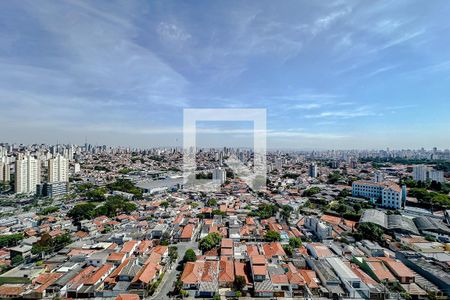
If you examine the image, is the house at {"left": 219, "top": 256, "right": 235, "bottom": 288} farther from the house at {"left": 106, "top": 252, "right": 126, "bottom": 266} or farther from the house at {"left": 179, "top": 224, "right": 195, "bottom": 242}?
the house at {"left": 106, "top": 252, "right": 126, "bottom": 266}

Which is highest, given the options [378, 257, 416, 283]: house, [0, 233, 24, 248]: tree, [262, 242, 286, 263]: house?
[378, 257, 416, 283]: house

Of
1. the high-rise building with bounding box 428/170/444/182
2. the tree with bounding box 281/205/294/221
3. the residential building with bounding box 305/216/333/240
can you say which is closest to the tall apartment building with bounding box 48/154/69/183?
the tree with bounding box 281/205/294/221

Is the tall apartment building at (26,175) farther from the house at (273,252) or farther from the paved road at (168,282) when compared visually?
the house at (273,252)

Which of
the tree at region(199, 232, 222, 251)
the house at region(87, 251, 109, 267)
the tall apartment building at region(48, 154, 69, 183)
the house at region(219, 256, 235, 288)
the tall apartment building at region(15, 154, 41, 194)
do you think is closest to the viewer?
the house at region(219, 256, 235, 288)

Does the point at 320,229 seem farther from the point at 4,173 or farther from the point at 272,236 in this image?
the point at 4,173

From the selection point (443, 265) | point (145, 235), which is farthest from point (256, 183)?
point (443, 265)

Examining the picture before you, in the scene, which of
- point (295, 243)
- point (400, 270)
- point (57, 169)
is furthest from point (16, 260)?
point (57, 169)

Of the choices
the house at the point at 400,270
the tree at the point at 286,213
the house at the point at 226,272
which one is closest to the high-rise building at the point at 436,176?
the tree at the point at 286,213
